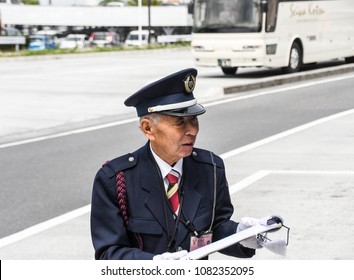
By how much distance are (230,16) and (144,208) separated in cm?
2452

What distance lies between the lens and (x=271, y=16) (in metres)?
27.4

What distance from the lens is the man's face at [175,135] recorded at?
129 inches

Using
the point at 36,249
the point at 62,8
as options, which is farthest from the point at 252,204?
the point at 62,8

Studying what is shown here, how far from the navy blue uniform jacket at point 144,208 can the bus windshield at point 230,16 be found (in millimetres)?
24131

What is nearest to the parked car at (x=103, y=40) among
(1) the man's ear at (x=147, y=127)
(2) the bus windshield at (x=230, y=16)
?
(2) the bus windshield at (x=230, y=16)

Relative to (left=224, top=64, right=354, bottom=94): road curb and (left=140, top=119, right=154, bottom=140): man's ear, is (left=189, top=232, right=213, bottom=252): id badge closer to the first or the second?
(left=140, top=119, right=154, bottom=140): man's ear

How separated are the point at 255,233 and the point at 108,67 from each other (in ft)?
106

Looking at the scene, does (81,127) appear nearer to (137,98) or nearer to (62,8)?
(137,98)

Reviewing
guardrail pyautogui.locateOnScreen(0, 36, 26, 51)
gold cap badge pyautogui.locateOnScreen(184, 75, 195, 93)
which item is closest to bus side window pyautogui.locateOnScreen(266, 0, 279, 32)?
gold cap badge pyautogui.locateOnScreen(184, 75, 195, 93)

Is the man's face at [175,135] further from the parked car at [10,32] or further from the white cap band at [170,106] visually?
the parked car at [10,32]

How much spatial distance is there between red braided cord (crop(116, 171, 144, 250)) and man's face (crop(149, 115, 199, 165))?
0.59 feet

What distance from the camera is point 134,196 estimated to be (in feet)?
10.8

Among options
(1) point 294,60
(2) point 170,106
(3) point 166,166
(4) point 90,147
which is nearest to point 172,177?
(3) point 166,166

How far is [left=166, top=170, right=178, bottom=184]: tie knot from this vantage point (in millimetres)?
3330
